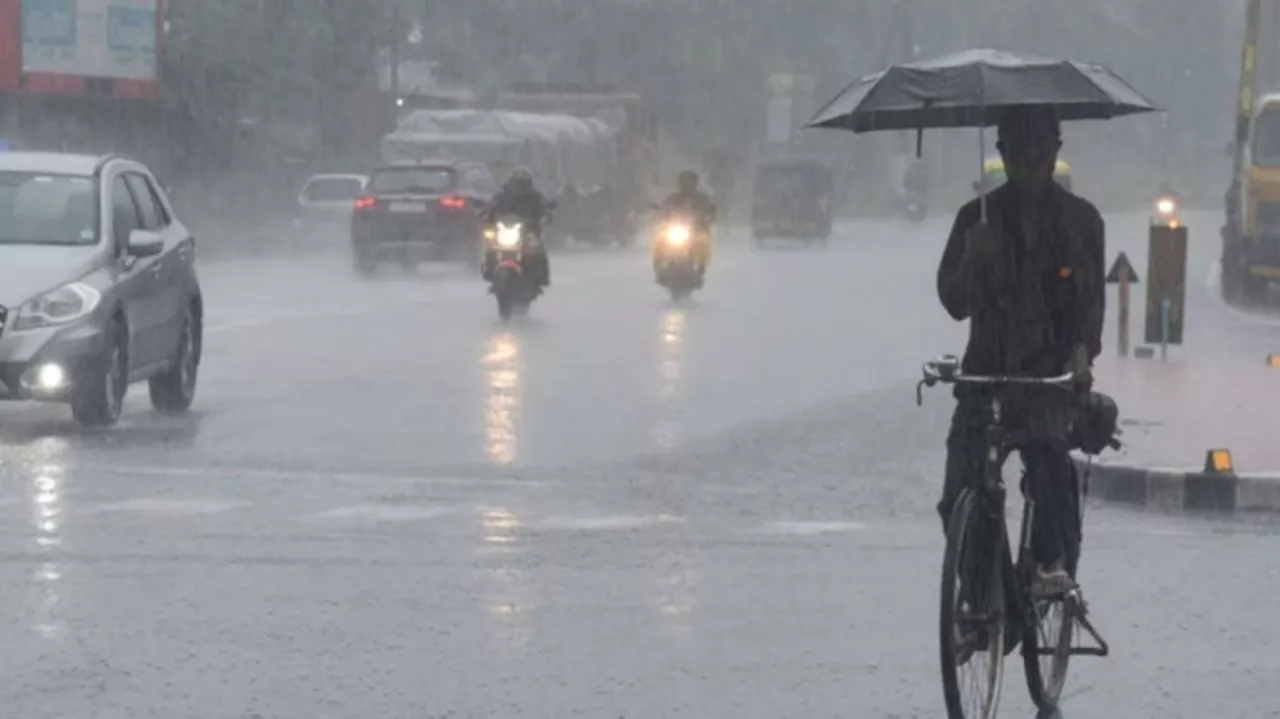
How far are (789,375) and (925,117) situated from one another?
509 inches

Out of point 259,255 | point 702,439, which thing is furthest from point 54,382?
point 259,255

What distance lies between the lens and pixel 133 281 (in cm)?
1667

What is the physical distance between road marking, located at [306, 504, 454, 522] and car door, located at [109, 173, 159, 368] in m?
4.25

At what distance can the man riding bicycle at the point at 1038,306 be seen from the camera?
750 cm

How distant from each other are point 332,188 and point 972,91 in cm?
4726

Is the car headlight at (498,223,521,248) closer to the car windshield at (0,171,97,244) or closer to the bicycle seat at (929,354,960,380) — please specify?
the car windshield at (0,171,97,244)

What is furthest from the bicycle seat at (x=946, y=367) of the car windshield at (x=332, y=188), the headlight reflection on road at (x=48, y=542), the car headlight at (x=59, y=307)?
the car windshield at (x=332, y=188)

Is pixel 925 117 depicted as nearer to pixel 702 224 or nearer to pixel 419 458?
pixel 419 458

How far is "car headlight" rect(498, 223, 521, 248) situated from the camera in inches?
1169

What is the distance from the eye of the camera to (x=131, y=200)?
17.5 m

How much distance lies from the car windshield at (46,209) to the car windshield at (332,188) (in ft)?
123

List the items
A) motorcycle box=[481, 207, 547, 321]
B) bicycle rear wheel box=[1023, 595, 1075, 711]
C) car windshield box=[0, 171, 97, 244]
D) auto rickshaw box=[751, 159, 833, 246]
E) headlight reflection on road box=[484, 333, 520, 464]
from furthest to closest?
auto rickshaw box=[751, 159, 833, 246] < motorcycle box=[481, 207, 547, 321] < car windshield box=[0, 171, 97, 244] < headlight reflection on road box=[484, 333, 520, 464] < bicycle rear wheel box=[1023, 595, 1075, 711]

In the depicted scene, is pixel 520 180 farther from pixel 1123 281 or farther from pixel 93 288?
pixel 93 288

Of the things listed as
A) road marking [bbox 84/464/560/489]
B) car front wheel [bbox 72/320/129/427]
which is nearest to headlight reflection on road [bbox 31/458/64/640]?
road marking [bbox 84/464/560/489]
